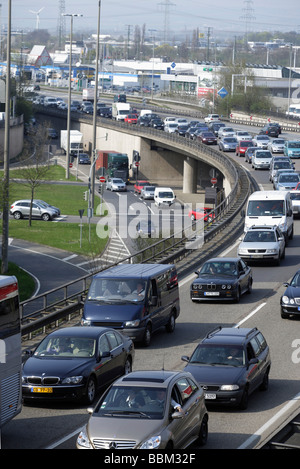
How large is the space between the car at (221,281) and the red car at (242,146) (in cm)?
4874

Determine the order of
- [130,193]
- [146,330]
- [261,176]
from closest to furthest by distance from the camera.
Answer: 1. [146,330]
2. [261,176]
3. [130,193]

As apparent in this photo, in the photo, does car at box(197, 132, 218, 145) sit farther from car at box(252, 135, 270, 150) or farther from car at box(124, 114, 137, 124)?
car at box(124, 114, 137, 124)

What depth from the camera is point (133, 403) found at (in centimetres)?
1356

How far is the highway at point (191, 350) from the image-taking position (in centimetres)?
1524

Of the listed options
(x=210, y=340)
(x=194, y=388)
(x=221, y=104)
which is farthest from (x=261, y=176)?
(x=221, y=104)

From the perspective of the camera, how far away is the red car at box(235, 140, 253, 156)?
77.7 meters

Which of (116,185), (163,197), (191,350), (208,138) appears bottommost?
(116,185)

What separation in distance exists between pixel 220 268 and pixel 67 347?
39.1ft

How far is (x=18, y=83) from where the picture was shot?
14988 centimetres

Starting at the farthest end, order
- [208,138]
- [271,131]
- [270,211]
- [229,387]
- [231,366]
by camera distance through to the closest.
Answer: [271,131]
[208,138]
[270,211]
[231,366]
[229,387]

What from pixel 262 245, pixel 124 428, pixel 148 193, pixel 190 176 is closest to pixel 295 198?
pixel 262 245

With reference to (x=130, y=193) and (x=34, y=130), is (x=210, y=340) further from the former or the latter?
(x=34, y=130)

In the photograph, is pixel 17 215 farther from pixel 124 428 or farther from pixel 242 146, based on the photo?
pixel 124 428
